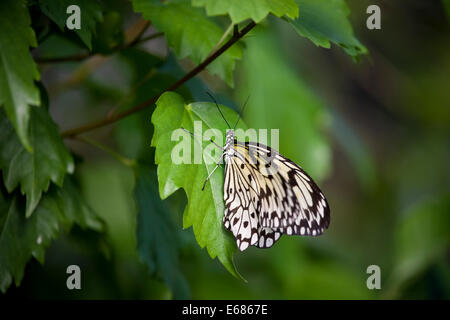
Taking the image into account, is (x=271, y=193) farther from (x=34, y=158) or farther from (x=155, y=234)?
(x=34, y=158)

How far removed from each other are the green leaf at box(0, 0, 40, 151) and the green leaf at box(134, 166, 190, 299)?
Result: 45 cm

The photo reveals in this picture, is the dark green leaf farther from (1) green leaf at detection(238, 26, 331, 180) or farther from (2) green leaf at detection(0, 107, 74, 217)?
(2) green leaf at detection(0, 107, 74, 217)

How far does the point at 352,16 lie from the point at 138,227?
1.59 metres

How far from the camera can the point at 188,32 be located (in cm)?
92

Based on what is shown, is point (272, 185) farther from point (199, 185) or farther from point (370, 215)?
point (370, 215)

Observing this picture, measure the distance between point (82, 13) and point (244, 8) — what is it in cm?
32

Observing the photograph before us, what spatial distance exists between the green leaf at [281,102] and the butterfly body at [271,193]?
89cm

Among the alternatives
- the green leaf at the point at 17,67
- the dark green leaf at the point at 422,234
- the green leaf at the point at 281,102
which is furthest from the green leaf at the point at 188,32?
the dark green leaf at the point at 422,234

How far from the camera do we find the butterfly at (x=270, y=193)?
850 millimetres

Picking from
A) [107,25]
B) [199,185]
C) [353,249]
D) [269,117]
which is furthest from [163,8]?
[353,249]

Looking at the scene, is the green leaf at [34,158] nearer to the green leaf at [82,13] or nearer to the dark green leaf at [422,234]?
the green leaf at [82,13]

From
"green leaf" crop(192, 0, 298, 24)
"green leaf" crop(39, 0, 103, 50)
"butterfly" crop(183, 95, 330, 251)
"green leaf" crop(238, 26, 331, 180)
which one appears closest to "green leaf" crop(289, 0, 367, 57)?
"green leaf" crop(192, 0, 298, 24)

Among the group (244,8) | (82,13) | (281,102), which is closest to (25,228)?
(82,13)

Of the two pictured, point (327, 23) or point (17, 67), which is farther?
point (327, 23)
